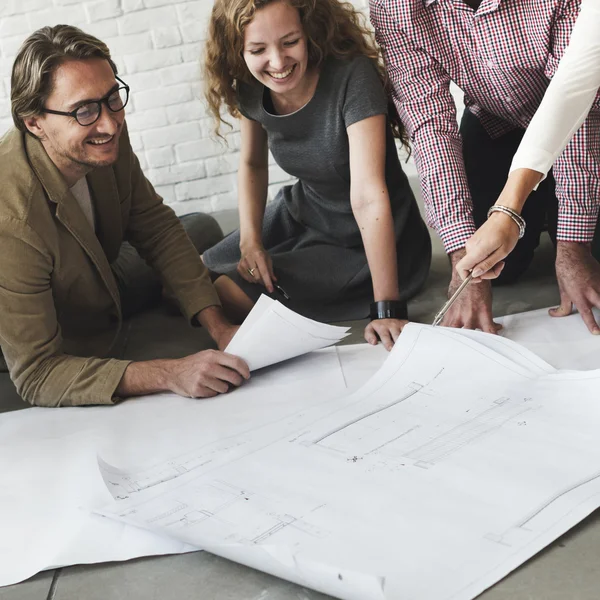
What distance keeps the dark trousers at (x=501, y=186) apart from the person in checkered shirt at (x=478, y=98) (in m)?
0.14

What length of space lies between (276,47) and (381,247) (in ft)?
1.40

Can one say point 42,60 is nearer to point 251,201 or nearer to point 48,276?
point 48,276

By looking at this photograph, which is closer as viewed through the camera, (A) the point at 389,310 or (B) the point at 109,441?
(B) the point at 109,441

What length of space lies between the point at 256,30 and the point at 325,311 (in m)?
0.63

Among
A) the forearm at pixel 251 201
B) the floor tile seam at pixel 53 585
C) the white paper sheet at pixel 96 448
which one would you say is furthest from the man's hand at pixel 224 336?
the floor tile seam at pixel 53 585

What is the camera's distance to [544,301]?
1700 millimetres

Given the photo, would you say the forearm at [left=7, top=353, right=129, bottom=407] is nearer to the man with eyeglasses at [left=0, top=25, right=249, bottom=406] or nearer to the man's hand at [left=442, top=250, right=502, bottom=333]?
the man with eyeglasses at [left=0, top=25, right=249, bottom=406]

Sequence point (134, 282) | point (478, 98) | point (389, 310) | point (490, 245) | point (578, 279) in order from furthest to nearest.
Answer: point (134, 282) < point (478, 98) < point (389, 310) < point (578, 279) < point (490, 245)

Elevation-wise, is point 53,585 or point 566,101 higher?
point 566,101

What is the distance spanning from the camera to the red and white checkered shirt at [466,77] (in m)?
1.49

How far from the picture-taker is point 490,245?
46.9 inches

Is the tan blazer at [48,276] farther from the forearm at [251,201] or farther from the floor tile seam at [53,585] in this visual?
the floor tile seam at [53,585]

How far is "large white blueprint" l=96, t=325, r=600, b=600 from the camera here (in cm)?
81

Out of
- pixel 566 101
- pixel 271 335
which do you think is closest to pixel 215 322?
pixel 271 335
